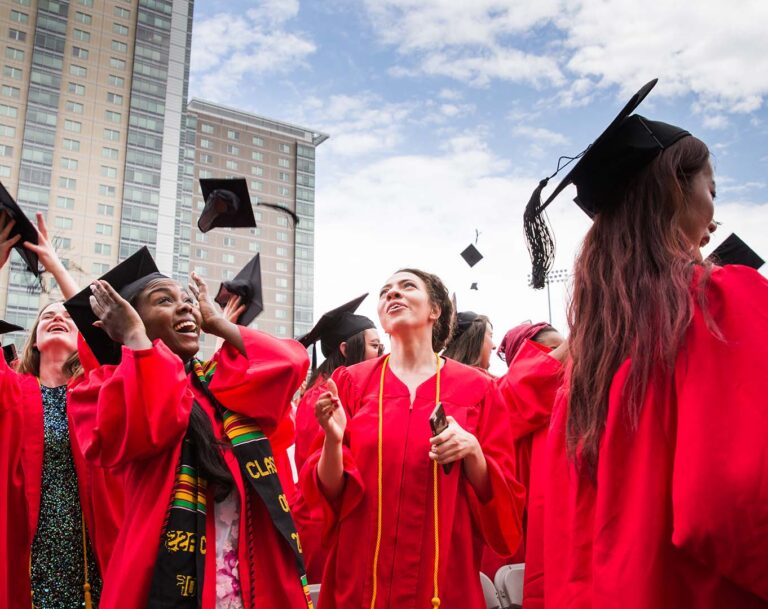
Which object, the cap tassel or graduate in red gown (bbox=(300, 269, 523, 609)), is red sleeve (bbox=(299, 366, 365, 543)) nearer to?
graduate in red gown (bbox=(300, 269, 523, 609))

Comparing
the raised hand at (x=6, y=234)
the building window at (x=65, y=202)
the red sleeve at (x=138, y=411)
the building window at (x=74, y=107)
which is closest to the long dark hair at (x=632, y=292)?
the red sleeve at (x=138, y=411)

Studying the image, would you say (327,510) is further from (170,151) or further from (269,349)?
(170,151)

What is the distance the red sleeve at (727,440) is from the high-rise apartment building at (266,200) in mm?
54421

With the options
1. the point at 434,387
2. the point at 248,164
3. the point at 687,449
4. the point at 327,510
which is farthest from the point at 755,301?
→ the point at 248,164

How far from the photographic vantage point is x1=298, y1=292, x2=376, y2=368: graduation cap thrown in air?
5105 mm

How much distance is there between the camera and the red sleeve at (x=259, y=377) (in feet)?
8.46

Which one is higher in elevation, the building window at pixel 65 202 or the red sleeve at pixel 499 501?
the building window at pixel 65 202

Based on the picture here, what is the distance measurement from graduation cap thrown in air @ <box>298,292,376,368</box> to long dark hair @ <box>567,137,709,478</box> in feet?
10.9

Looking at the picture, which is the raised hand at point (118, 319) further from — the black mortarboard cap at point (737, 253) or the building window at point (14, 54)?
the building window at point (14, 54)

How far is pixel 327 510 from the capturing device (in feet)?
9.41

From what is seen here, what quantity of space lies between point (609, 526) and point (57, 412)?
110 inches

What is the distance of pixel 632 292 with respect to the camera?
1.67 metres

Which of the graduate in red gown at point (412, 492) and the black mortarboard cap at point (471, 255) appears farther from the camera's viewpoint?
the black mortarboard cap at point (471, 255)

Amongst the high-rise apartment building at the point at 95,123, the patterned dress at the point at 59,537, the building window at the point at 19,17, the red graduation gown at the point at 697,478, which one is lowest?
the patterned dress at the point at 59,537
